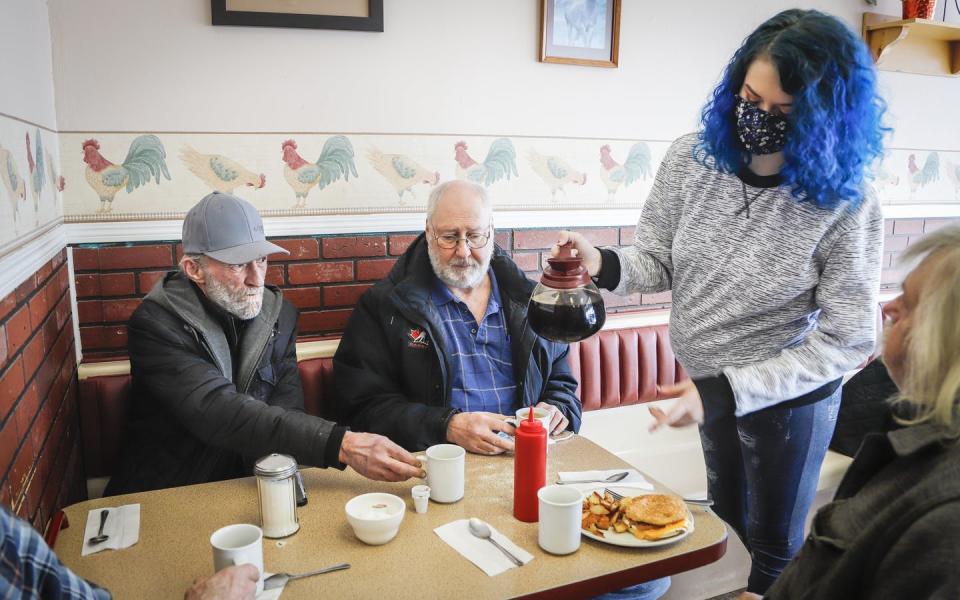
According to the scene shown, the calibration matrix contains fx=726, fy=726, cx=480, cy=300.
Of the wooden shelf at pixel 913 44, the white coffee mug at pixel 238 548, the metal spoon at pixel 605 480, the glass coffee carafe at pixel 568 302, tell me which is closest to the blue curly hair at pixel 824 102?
the glass coffee carafe at pixel 568 302

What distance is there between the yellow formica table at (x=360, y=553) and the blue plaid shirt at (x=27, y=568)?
328 mm

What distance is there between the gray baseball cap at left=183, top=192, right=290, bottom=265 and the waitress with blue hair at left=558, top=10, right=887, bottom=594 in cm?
89

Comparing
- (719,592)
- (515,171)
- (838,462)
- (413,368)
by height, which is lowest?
(719,592)

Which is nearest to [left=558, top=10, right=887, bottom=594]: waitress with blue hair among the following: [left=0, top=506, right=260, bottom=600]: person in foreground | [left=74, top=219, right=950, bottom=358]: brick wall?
[left=74, top=219, right=950, bottom=358]: brick wall

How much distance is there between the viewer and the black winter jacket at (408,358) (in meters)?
2.16

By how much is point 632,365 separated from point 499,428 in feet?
3.92

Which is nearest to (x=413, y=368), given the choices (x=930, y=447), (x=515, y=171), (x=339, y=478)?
(x=339, y=478)

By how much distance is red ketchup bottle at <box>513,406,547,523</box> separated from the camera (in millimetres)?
1459

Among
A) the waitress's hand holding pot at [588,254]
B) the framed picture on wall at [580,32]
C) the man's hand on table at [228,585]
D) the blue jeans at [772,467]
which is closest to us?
the man's hand on table at [228,585]

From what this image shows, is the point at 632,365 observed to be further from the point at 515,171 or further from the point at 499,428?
the point at 499,428

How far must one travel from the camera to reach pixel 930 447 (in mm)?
1010

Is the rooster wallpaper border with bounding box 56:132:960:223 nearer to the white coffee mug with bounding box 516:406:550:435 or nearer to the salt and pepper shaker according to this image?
the white coffee mug with bounding box 516:406:550:435

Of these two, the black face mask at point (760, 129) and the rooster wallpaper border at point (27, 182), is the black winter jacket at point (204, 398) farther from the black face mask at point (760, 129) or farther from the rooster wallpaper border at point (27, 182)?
the black face mask at point (760, 129)

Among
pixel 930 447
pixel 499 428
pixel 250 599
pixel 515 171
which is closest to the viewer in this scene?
pixel 930 447
